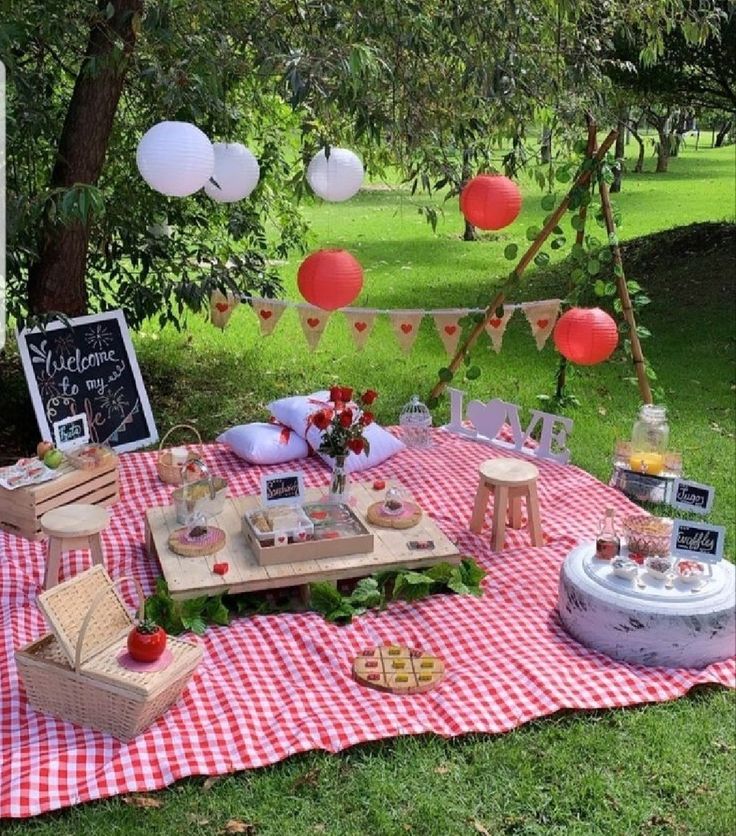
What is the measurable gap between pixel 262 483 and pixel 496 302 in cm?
259

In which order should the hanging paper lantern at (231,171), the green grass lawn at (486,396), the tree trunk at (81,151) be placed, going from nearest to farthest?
the green grass lawn at (486,396)
the hanging paper lantern at (231,171)
the tree trunk at (81,151)

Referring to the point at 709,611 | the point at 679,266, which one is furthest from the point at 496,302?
the point at 679,266

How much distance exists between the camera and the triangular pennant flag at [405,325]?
706cm

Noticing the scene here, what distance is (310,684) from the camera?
4.45m

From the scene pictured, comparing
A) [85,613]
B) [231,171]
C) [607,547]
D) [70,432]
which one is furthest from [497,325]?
[85,613]

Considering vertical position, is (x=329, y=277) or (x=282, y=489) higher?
(x=329, y=277)

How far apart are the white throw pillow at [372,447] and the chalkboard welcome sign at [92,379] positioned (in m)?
1.33

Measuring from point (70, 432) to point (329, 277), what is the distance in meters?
1.91

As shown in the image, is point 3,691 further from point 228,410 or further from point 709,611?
point 228,410

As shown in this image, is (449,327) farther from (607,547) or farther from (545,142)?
(607,547)

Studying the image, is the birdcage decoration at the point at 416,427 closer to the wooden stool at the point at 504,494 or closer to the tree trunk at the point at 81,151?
the wooden stool at the point at 504,494

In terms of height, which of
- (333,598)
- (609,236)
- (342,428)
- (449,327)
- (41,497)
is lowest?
(333,598)

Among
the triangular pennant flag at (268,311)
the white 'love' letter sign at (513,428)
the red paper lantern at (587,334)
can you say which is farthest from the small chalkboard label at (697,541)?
the triangular pennant flag at (268,311)

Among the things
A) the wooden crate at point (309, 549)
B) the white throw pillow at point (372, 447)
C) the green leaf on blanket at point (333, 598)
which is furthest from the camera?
the white throw pillow at point (372, 447)
